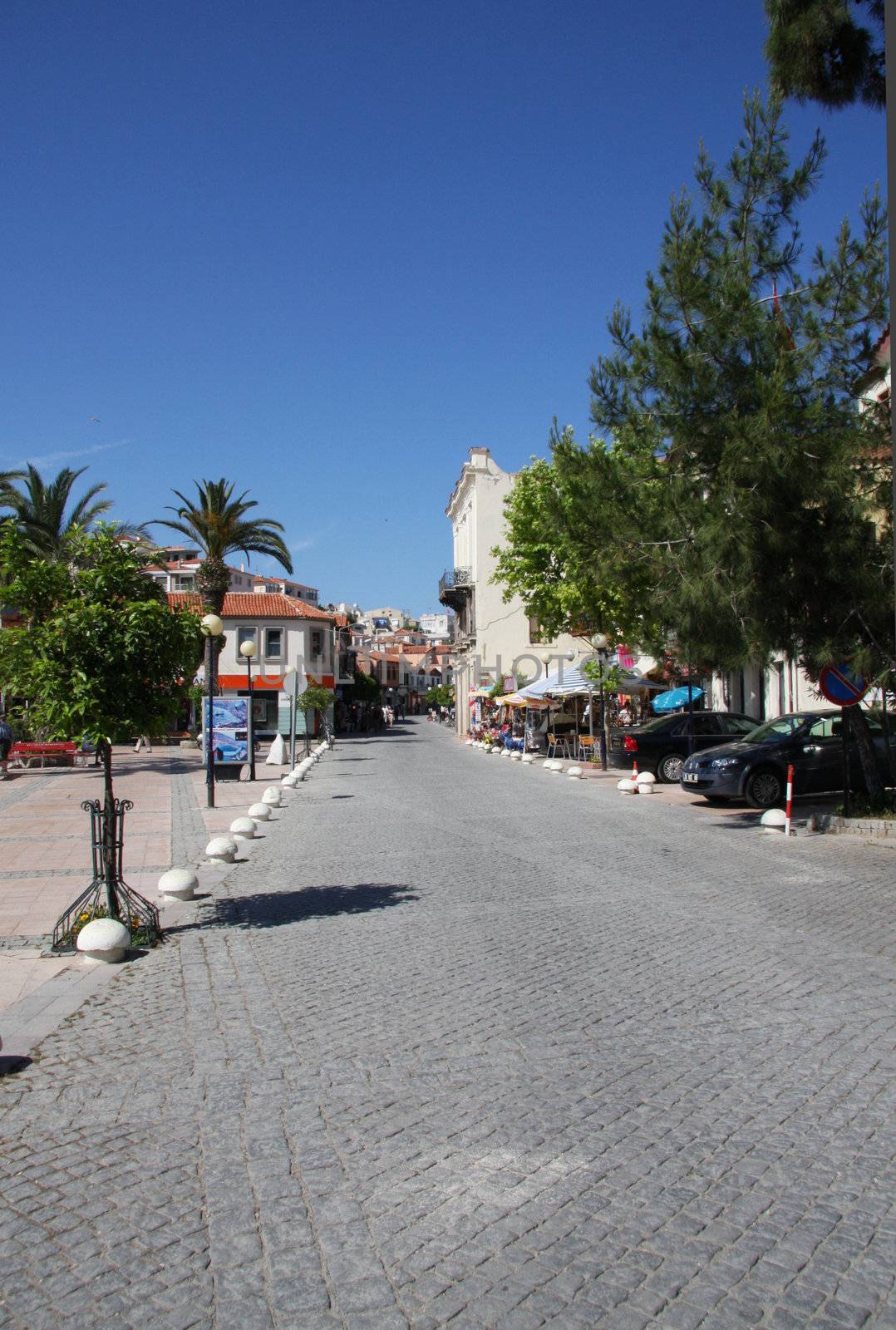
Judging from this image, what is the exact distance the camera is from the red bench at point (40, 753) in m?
29.0

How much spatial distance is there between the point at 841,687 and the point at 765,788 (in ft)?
13.9

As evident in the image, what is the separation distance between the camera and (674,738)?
23359 millimetres

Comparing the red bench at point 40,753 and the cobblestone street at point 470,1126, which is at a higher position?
the red bench at point 40,753

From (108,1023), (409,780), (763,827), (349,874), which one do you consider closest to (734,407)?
(763,827)

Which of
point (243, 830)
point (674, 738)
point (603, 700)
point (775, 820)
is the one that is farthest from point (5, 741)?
point (775, 820)

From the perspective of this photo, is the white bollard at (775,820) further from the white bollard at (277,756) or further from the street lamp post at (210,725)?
the white bollard at (277,756)

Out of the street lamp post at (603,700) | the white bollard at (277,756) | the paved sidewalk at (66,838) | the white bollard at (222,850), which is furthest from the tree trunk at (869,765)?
the white bollard at (277,756)

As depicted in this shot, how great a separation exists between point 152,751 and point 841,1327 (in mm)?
37639

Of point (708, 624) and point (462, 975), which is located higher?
point (708, 624)

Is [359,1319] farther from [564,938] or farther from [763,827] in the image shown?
[763,827]

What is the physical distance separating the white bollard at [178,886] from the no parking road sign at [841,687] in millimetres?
7903

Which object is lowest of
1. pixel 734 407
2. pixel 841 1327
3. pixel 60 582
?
pixel 841 1327

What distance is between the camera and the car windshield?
17.3 metres

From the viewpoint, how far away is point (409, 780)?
80.6 feet
